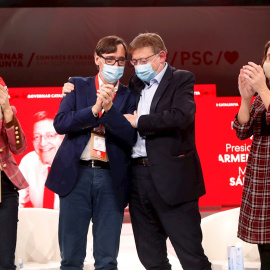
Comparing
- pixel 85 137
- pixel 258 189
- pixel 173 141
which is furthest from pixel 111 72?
pixel 258 189

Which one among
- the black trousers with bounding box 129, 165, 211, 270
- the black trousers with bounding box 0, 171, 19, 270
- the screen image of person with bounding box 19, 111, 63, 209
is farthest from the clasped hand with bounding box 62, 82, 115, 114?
the screen image of person with bounding box 19, 111, 63, 209

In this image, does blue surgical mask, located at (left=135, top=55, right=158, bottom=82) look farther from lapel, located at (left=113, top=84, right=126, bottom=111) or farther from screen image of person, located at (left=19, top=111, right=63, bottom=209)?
screen image of person, located at (left=19, top=111, right=63, bottom=209)

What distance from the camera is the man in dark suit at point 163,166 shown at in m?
3.26

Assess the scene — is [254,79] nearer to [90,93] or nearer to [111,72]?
[111,72]

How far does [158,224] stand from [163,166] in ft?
1.27

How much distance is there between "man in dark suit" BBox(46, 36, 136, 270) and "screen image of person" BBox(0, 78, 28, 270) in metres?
0.22

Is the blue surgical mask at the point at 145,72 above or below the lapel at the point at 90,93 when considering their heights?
above

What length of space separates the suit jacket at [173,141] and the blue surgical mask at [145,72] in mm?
76

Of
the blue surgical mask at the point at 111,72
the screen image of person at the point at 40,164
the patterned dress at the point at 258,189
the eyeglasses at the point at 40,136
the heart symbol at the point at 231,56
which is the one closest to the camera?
the patterned dress at the point at 258,189

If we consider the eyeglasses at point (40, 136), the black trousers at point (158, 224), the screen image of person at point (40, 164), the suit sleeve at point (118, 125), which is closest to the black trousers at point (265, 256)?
the black trousers at point (158, 224)

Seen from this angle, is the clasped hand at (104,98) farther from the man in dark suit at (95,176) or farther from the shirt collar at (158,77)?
the shirt collar at (158,77)

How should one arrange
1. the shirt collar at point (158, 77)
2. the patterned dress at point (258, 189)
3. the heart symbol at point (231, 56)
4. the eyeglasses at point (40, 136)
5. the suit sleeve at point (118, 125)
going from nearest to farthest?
the patterned dress at point (258, 189) → the suit sleeve at point (118, 125) → the shirt collar at point (158, 77) → the eyeglasses at point (40, 136) → the heart symbol at point (231, 56)

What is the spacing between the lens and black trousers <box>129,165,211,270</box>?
3.29 metres

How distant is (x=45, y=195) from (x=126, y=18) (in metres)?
2.31
